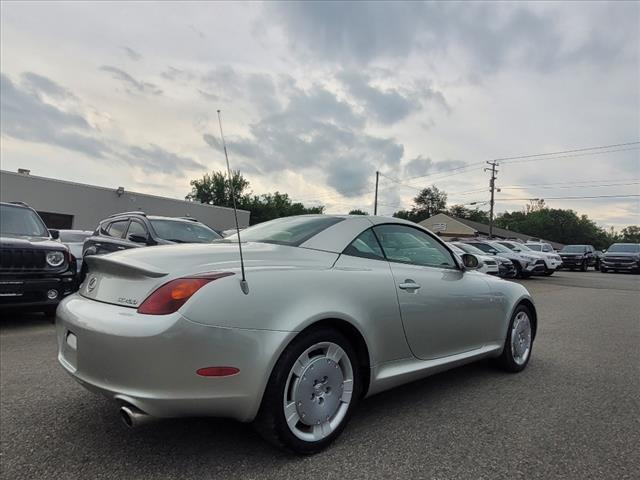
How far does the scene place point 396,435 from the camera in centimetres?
293

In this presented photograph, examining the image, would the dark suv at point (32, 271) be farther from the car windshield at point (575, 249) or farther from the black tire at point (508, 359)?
the car windshield at point (575, 249)

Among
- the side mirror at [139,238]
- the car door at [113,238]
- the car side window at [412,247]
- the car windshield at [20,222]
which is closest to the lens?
the car side window at [412,247]

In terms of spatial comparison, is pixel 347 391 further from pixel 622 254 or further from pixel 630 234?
pixel 630 234

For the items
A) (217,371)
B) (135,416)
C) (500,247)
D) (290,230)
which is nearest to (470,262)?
(290,230)

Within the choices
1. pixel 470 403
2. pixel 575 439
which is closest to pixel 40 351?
pixel 470 403

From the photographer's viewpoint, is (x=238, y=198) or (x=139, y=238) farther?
(x=238, y=198)

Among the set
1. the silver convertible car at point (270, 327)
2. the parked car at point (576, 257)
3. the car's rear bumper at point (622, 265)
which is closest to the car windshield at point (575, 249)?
the parked car at point (576, 257)

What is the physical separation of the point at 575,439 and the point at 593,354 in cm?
284

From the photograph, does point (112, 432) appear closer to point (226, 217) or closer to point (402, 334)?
point (402, 334)

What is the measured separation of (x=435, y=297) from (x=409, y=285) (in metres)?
0.31

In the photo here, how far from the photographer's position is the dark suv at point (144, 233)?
815cm

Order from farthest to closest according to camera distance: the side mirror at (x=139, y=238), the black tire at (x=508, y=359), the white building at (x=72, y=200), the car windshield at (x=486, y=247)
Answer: the white building at (x=72, y=200) < the car windshield at (x=486, y=247) < the side mirror at (x=139, y=238) < the black tire at (x=508, y=359)

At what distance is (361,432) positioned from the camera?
2959 millimetres

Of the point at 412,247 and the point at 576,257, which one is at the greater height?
the point at 412,247
